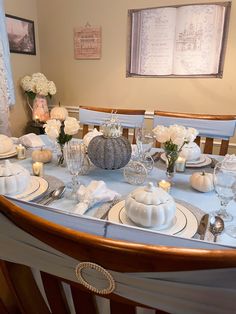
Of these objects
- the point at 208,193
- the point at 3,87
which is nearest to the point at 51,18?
the point at 3,87

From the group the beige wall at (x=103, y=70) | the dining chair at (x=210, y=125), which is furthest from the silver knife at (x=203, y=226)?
the beige wall at (x=103, y=70)

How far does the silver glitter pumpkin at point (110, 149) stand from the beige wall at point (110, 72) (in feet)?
5.51

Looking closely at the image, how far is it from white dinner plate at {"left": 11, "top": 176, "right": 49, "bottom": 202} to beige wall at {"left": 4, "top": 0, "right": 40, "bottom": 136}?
2.09 meters

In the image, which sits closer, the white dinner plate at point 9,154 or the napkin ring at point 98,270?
the napkin ring at point 98,270

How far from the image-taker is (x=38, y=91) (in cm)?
279

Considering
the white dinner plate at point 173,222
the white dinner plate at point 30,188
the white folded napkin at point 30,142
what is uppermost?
the white folded napkin at point 30,142

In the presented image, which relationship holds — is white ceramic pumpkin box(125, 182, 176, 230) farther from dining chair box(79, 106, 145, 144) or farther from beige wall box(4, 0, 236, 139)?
beige wall box(4, 0, 236, 139)

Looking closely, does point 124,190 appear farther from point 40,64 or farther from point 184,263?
point 40,64

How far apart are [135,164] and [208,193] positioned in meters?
0.34

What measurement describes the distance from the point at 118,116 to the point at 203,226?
1.29 metres

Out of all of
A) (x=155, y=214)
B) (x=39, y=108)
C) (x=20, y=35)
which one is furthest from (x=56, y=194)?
(x=20, y=35)

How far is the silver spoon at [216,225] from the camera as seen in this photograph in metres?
0.76

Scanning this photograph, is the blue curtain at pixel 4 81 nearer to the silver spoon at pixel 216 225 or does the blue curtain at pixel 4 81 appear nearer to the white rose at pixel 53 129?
the white rose at pixel 53 129

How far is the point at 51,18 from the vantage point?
297cm
